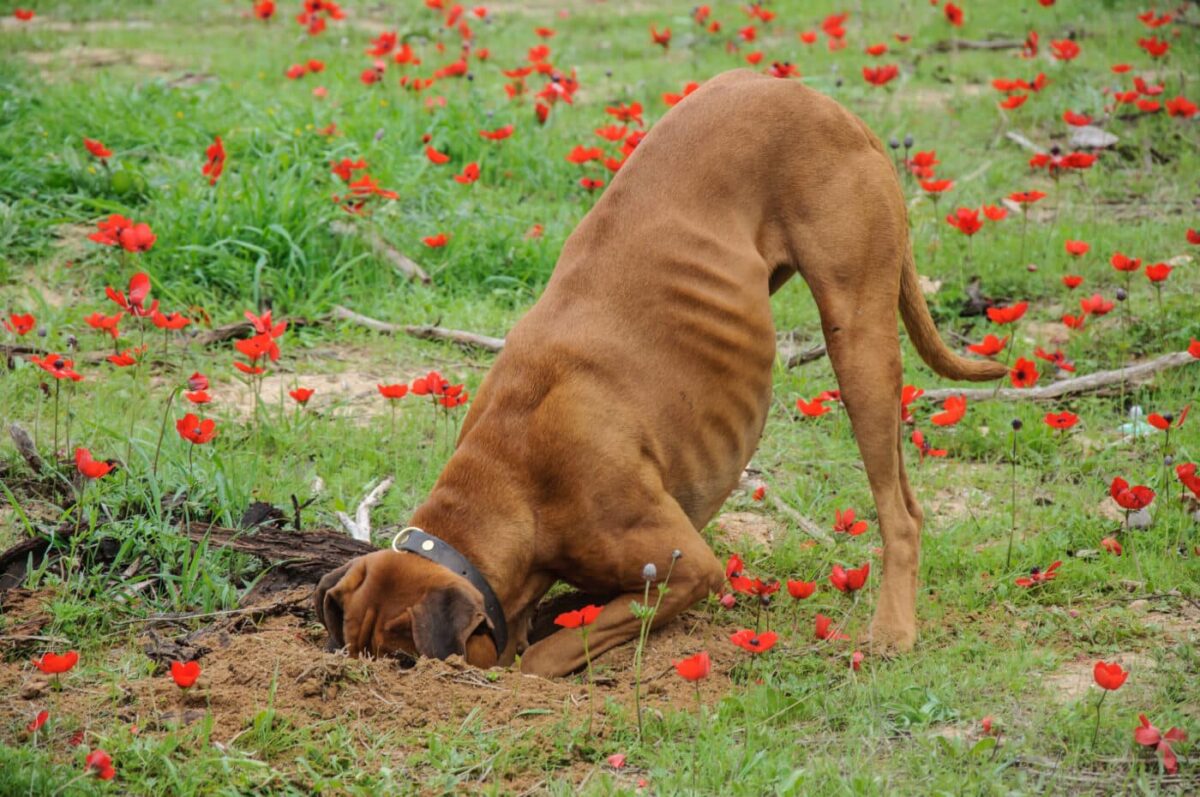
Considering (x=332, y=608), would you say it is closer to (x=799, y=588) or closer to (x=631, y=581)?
(x=631, y=581)

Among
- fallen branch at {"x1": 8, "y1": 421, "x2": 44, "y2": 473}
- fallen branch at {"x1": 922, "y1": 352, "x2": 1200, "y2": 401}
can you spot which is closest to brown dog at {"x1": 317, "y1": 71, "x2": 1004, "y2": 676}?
fallen branch at {"x1": 922, "y1": 352, "x2": 1200, "y2": 401}

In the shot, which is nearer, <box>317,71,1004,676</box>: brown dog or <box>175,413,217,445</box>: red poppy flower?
<box>317,71,1004,676</box>: brown dog

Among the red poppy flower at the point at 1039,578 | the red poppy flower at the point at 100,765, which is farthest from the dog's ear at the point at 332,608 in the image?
the red poppy flower at the point at 1039,578

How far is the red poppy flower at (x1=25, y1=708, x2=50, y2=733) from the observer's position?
11.2ft

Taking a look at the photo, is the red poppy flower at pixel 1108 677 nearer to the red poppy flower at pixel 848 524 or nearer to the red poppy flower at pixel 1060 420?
the red poppy flower at pixel 848 524

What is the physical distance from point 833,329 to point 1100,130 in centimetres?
489

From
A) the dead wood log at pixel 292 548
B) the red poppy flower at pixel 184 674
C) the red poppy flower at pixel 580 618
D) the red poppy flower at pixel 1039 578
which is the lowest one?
the dead wood log at pixel 292 548

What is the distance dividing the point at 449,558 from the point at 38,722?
116 centimetres

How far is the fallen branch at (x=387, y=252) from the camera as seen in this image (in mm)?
7238

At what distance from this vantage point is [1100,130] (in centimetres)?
866

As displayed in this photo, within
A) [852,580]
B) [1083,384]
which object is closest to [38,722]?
[852,580]

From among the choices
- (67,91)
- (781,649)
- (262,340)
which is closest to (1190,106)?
(781,649)

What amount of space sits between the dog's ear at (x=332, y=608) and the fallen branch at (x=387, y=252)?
342cm

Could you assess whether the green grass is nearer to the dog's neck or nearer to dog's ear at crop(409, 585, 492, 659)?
dog's ear at crop(409, 585, 492, 659)
